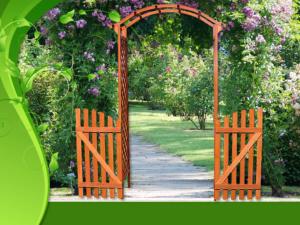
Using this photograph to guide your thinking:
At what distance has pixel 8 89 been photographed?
271 inches

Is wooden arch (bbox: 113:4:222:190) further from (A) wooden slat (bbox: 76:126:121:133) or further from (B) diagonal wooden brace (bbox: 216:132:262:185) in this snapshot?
(B) diagonal wooden brace (bbox: 216:132:262:185)

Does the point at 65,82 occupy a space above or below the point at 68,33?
below

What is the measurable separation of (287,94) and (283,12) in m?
1.17

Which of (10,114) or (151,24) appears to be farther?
(151,24)

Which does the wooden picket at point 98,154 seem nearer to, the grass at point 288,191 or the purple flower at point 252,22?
the grass at point 288,191

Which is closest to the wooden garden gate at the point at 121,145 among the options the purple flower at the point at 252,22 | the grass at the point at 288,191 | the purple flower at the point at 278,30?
the purple flower at the point at 252,22

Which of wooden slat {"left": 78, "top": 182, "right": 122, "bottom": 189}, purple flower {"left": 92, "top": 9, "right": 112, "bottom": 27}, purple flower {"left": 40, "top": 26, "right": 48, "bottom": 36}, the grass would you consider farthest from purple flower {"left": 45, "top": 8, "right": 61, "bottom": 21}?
the grass

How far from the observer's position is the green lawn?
13156mm

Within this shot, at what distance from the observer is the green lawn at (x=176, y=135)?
13156 mm

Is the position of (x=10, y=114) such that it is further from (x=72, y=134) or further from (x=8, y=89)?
(x=72, y=134)

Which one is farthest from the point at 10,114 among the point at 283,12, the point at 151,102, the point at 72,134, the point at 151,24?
the point at 151,102

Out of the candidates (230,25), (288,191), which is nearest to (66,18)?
(230,25)

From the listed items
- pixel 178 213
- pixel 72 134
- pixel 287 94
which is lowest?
pixel 178 213

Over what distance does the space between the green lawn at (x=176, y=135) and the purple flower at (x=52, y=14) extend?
4.22m
